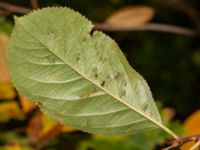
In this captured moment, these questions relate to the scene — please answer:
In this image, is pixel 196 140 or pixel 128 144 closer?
pixel 196 140

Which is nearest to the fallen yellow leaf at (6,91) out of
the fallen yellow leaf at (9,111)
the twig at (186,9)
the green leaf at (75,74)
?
the fallen yellow leaf at (9,111)

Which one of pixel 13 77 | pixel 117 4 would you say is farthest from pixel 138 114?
pixel 117 4

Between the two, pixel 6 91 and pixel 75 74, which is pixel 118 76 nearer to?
pixel 75 74

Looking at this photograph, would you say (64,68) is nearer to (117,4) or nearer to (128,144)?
(128,144)

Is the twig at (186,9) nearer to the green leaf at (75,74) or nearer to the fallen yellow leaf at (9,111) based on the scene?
the fallen yellow leaf at (9,111)

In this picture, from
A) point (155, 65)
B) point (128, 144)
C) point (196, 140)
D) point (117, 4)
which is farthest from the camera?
point (155, 65)

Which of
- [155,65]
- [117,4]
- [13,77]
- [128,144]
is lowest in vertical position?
[128,144]

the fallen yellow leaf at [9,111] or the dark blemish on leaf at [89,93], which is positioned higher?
the dark blemish on leaf at [89,93]

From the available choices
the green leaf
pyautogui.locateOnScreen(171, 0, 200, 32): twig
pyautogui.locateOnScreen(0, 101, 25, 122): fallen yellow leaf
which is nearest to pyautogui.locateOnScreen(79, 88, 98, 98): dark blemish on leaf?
the green leaf

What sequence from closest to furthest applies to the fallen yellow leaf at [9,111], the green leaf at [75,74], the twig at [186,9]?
the green leaf at [75,74]
the fallen yellow leaf at [9,111]
the twig at [186,9]
